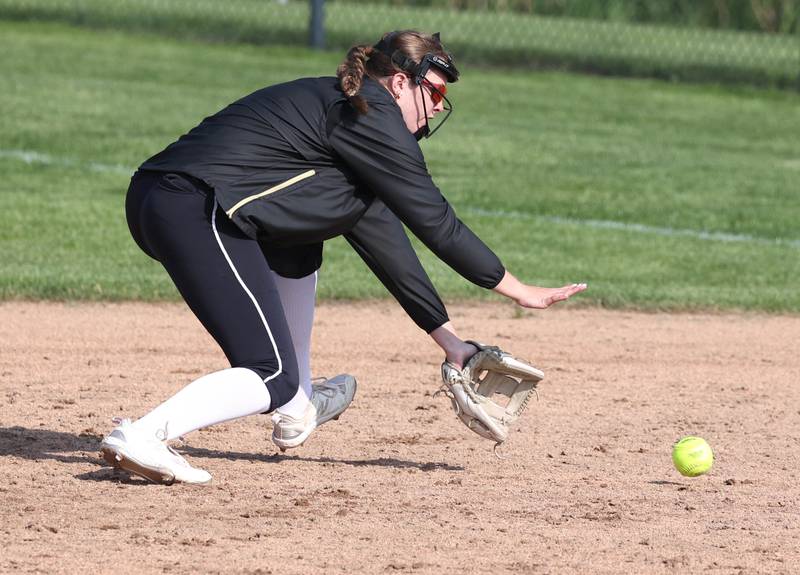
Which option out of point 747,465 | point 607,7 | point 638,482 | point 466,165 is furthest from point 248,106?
point 607,7

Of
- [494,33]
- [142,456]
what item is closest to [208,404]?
[142,456]

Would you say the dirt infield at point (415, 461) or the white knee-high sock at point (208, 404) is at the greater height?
the white knee-high sock at point (208, 404)

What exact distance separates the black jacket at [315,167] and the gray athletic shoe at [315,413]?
2.44 ft

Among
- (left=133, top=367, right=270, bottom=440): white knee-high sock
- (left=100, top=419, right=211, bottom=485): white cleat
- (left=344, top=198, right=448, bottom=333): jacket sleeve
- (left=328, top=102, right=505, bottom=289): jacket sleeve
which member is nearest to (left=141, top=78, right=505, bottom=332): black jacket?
(left=328, top=102, right=505, bottom=289): jacket sleeve

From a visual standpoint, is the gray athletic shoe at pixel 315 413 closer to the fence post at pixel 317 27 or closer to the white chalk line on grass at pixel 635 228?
the white chalk line on grass at pixel 635 228

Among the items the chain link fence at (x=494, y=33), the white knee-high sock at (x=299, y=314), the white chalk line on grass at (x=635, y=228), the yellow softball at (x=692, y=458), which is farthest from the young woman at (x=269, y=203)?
the chain link fence at (x=494, y=33)

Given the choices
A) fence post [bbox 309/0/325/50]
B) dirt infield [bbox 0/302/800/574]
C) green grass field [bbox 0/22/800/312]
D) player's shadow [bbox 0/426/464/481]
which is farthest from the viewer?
fence post [bbox 309/0/325/50]

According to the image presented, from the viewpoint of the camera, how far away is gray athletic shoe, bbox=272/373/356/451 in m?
5.23

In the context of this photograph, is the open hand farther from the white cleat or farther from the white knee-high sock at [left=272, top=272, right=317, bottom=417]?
the white cleat

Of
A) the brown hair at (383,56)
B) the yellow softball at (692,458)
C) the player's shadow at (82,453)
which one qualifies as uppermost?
the brown hair at (383,56)

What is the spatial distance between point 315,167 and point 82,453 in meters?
1.44

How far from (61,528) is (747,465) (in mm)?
2484

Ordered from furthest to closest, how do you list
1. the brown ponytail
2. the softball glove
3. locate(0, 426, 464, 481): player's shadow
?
locate(0, 426, 464, 481): player's shadow
the softball glove
the brown ponytail

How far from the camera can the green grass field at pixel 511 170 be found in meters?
8.82
